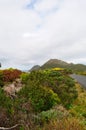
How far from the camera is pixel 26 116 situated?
39.7ft

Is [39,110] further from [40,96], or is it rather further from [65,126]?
[65,126]

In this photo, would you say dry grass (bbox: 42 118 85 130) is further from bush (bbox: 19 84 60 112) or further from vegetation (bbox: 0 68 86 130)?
bush (bbox: 19 84 60 112)

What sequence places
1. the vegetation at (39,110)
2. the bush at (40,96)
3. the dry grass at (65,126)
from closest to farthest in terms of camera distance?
the dry grass at (65,126), the vegetation at (39,110), the bush at (40,96)

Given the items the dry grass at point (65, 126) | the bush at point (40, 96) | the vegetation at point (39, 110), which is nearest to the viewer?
the dry grass at point (65, 126)

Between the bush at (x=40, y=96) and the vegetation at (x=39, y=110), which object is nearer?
the vegetation at (x=39, y=110)

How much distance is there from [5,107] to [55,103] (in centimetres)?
616

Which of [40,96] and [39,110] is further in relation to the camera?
[40,96]

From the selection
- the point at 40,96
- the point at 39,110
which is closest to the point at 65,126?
the point at 39,110

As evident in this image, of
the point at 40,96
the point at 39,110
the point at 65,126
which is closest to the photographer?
the point at 65,126

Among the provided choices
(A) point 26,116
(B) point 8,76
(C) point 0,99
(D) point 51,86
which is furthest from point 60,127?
(B) point 8,76

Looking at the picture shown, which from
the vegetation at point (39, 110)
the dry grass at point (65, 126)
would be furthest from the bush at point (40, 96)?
the dry grass at point (65, 126)

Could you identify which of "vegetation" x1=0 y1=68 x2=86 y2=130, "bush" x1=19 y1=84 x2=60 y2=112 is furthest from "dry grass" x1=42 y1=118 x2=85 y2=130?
"bush" x1=19 y1=84 x2=60 y2=112

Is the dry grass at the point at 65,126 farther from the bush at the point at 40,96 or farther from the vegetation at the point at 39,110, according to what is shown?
the bush at the point at 40,96

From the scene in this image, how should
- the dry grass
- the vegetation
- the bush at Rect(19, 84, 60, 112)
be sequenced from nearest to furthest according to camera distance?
1. the dry grass
2. the vegetation
3. the bush at Rect(19, 84, 60, 112)
